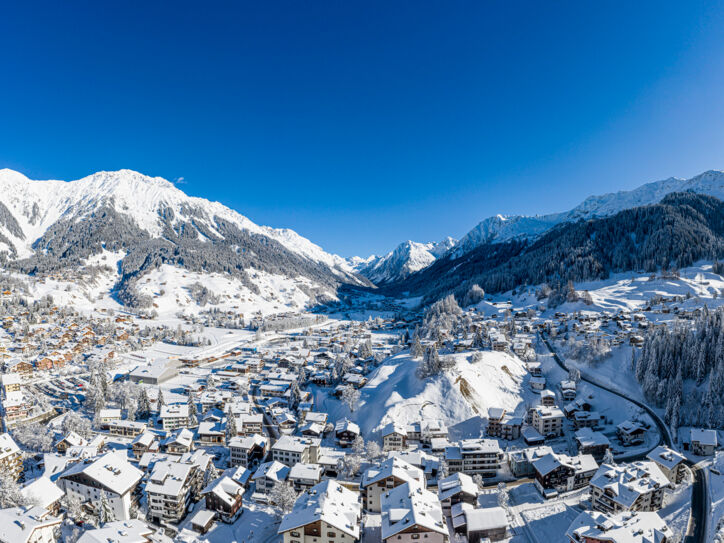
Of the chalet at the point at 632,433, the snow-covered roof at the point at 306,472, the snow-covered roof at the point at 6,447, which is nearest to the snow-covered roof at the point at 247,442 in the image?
the snow-covered roof at the point at 306,472

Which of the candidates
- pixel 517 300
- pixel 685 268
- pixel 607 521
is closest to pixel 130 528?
pixel 607 521

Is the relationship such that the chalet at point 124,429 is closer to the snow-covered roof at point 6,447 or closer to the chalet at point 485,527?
the snow-covered roof at point 6,447

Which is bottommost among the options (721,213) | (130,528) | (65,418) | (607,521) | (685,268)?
(607,521)

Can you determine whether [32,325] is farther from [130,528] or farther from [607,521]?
[607,521]

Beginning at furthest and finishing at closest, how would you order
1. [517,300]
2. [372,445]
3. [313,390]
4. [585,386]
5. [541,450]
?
[517,300] → [313,390] → [585,386] → [372,445] → [541,450]

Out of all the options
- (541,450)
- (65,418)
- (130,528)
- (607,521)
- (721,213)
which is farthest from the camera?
(721,213)

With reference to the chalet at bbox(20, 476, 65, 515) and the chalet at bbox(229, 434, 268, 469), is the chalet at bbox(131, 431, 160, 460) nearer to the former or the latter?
the chalet at bbox(229, 434, 268, 469)
